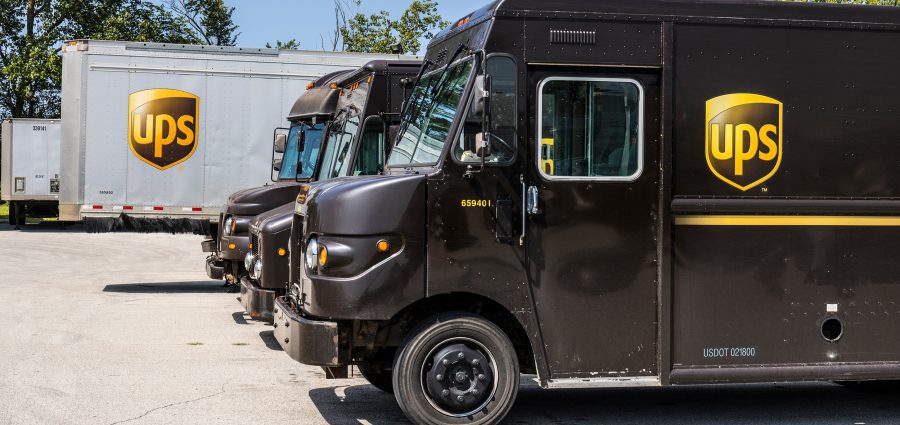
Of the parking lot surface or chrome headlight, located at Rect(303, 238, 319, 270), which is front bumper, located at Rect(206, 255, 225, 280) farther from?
chrome headlight, located at Rect(303, 238, 319, 270)

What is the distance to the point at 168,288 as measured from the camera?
59.9 ft

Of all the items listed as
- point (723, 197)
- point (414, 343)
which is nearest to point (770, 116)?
point (723, 197)

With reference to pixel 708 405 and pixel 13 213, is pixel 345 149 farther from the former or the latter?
pixel 13 213

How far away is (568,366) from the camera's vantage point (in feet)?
24.1

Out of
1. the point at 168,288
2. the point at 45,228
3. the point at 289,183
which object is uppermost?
the point at 289,183

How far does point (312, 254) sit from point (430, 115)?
4.31ft

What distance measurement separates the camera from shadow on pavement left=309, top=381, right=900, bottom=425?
8.16 m

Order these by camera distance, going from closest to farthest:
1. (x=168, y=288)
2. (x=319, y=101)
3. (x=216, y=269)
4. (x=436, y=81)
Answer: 1. (x=436, y=81)
2. (x=319, y=101)
3. (x=216, y=269)
4. (x=168, y=288)

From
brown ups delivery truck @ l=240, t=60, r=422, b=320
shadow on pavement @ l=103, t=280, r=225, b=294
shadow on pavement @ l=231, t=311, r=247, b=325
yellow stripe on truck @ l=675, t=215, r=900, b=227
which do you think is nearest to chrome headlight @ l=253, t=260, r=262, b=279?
brown ups delivery truck @ l=240, t=60, r=422, b=320

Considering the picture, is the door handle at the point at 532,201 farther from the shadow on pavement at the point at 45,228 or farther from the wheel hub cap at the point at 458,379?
the shadow on pavement at the point at 45,228

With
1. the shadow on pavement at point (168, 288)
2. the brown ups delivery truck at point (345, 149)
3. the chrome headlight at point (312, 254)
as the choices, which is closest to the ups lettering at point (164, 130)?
the shadow on pavement at point (168, 288)

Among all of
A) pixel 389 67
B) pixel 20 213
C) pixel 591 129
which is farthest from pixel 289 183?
pixel 20 213

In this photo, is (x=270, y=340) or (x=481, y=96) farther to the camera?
(x=270, y=340)

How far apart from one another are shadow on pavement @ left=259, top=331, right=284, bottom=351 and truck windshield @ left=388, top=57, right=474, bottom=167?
154 inches
